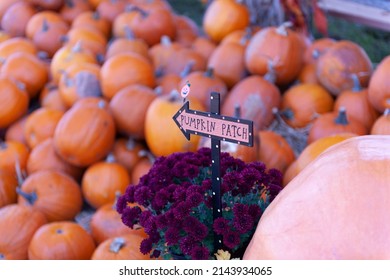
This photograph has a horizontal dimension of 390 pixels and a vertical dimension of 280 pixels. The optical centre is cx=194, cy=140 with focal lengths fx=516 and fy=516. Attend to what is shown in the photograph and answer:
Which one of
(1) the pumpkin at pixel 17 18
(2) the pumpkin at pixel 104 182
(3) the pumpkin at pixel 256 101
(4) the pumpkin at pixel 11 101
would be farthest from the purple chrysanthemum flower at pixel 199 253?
(1) the pumpkin at pixel 17 18

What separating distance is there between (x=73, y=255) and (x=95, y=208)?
1.79 ft

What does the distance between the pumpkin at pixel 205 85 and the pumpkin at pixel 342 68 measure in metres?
0.50

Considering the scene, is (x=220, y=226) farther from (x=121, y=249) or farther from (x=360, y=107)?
(x=360, y=107)

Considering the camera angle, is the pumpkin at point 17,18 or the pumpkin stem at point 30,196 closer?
the pumpkin stem at point 30,196

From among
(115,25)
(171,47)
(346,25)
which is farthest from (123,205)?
(346,25)

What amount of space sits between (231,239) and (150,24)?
2.32m

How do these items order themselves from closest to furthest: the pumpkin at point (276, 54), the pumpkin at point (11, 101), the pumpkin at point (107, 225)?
the pumpkin at point (107, 225), the pumpkin at point (276, 54), the pumpkin at point (11, 101)

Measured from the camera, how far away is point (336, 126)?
2.16 meters

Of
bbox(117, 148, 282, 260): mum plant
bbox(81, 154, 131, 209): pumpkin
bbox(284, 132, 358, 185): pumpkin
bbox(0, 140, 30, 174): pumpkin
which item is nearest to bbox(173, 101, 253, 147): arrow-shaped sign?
bbox(117, 148, 282, 260): mum plant

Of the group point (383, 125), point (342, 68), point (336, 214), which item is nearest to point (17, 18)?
point (342, 68)

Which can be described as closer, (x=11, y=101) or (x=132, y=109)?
(x=132, y=109)

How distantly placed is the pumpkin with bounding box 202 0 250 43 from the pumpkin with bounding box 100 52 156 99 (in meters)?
0.74

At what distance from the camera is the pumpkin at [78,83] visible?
106 inches

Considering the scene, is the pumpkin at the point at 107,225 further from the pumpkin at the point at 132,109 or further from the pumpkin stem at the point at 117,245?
the pumpkin at the point at 132,109
